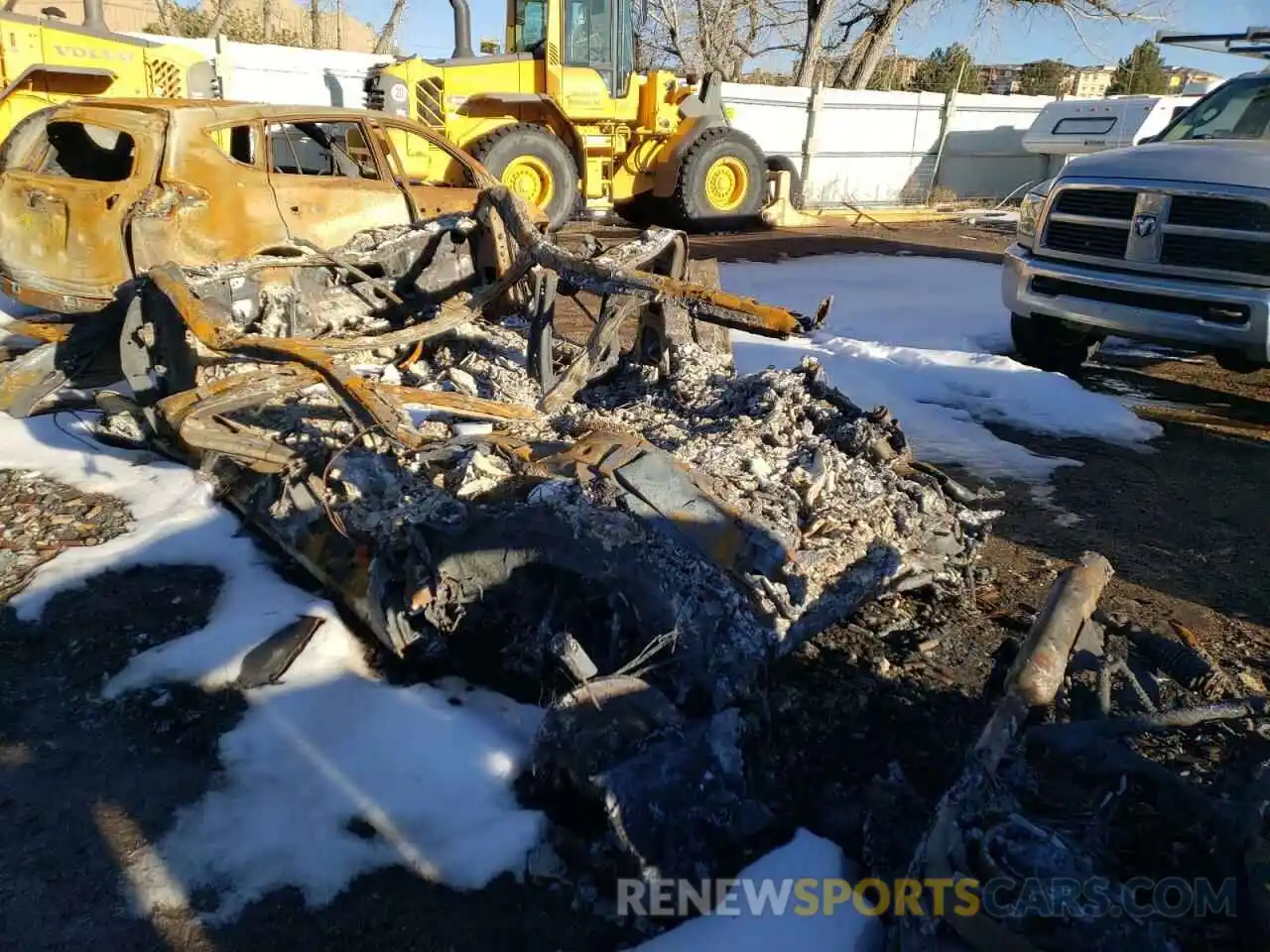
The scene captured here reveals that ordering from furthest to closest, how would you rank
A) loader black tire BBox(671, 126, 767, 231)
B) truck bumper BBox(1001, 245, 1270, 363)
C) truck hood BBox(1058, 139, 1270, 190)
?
1. loader black tire BBox(671, 126, 767, 231)
2. truck hood BBox(1058, 139, 1270, 190)
3. truck bumper BBox(1001, 245, 1270, 363)

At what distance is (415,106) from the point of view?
11.3 m

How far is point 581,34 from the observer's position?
A: 39.3 ft

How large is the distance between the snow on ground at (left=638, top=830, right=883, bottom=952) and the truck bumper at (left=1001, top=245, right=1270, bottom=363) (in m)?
4.64

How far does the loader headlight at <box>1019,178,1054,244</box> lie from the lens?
21.7 ft

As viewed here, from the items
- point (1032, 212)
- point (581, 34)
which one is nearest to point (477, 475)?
point (1032, 212)

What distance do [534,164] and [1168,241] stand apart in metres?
8.15

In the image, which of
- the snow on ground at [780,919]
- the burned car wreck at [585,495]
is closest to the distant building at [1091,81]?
the burned car wreck at [585,495]

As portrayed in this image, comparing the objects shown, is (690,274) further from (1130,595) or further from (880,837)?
(880,837)

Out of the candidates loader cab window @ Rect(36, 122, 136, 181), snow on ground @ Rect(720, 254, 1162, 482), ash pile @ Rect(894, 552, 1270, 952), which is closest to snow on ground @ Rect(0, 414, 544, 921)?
ash pile @ Rect(894, 552, 1270, 952)

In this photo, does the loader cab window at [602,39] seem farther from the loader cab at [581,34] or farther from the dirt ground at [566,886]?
the dirt ground at [566,886]

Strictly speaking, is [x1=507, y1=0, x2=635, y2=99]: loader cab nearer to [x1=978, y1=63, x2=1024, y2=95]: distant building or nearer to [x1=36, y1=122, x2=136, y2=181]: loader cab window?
[x1=36, y1=122, x2=136, y2=181]: loader cab window

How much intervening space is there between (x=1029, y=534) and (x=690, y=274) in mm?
2549

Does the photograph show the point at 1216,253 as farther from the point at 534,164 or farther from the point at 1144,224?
the point at 534,164

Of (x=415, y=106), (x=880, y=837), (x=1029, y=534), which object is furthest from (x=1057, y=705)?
(x=415, y=106)
